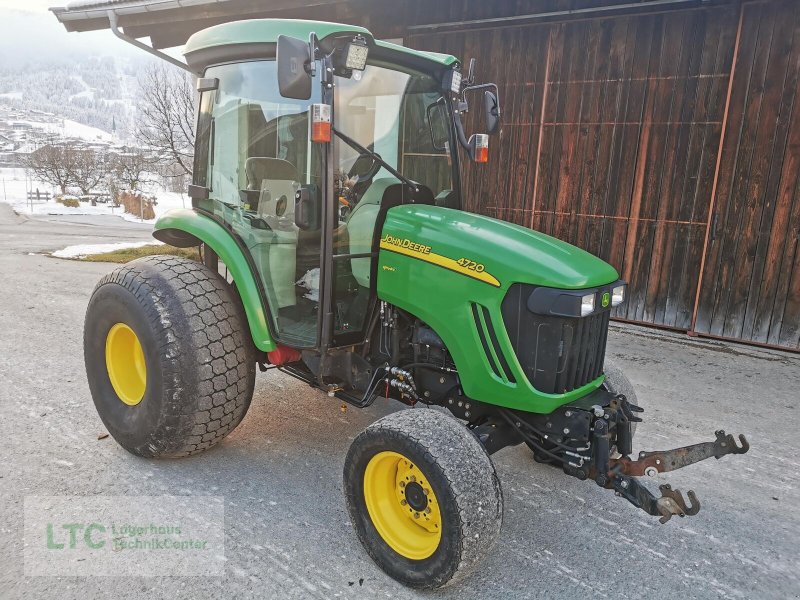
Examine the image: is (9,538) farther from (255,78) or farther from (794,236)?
(794,236)

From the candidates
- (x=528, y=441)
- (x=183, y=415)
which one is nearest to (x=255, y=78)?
(x=183, y=415)

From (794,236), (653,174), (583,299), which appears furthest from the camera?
(653,174)

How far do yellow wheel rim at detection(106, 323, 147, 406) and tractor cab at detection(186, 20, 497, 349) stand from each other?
84 cm

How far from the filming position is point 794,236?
205 inches

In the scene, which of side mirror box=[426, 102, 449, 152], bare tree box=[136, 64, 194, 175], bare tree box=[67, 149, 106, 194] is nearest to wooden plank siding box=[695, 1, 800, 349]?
side mirror box=[426, 102, 449, 152]

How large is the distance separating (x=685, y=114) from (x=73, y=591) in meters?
5.89

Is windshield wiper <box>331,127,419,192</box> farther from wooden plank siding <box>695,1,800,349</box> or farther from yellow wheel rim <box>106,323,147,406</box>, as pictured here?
wooden plank siding <box>695,1,800,349</box>

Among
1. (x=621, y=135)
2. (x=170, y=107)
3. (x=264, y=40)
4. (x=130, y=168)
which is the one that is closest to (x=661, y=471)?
(x=264, y=40)

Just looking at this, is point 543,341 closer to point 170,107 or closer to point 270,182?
point 270,182

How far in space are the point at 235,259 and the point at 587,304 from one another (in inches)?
66.5

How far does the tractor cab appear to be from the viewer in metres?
2.56

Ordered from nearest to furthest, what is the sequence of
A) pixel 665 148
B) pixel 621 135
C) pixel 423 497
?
pixel 423 497, pixel 665 148, pixel 621 135

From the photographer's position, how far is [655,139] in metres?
5.68

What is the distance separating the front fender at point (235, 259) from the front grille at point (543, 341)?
122 cm
